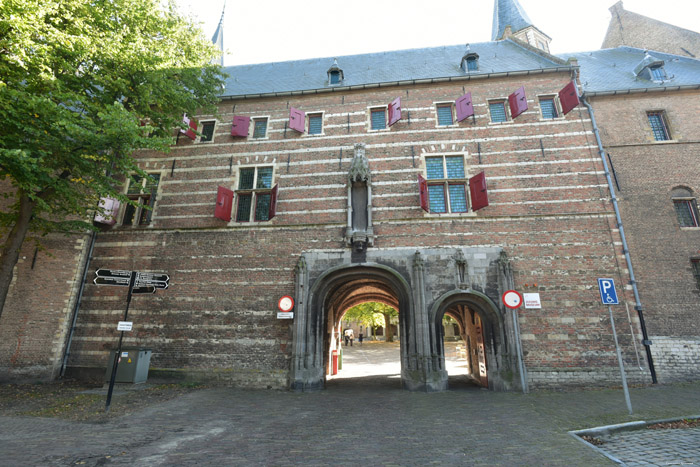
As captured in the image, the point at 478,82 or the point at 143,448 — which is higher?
the point at 478,82

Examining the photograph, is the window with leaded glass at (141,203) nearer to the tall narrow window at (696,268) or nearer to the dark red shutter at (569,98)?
the dark red shutter at (569,98)

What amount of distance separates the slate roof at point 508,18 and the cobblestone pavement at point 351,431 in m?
20.5

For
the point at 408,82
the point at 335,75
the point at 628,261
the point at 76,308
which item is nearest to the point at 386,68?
the point at 335,75

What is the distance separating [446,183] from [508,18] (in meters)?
16.6

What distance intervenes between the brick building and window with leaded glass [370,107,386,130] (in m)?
0.06

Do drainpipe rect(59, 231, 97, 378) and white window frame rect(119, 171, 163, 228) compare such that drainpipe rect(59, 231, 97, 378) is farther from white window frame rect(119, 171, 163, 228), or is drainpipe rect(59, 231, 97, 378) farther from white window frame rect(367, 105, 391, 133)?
white window frame rect(367, 105, 391, 133)

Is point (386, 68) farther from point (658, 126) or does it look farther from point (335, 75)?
point (658, 126)

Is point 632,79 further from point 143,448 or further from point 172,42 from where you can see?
point 143,448

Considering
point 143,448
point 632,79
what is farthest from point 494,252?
point 632,79

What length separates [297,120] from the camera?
12.1 meters

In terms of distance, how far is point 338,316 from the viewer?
14297 millimetres

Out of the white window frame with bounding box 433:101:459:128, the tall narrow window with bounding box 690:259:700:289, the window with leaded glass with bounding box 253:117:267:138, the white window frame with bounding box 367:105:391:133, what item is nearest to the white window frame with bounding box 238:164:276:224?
the window with leaded glass with bounding box 253:117:267:138

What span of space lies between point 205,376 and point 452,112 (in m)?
12.3

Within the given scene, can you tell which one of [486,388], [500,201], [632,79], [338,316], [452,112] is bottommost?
[486,388]
